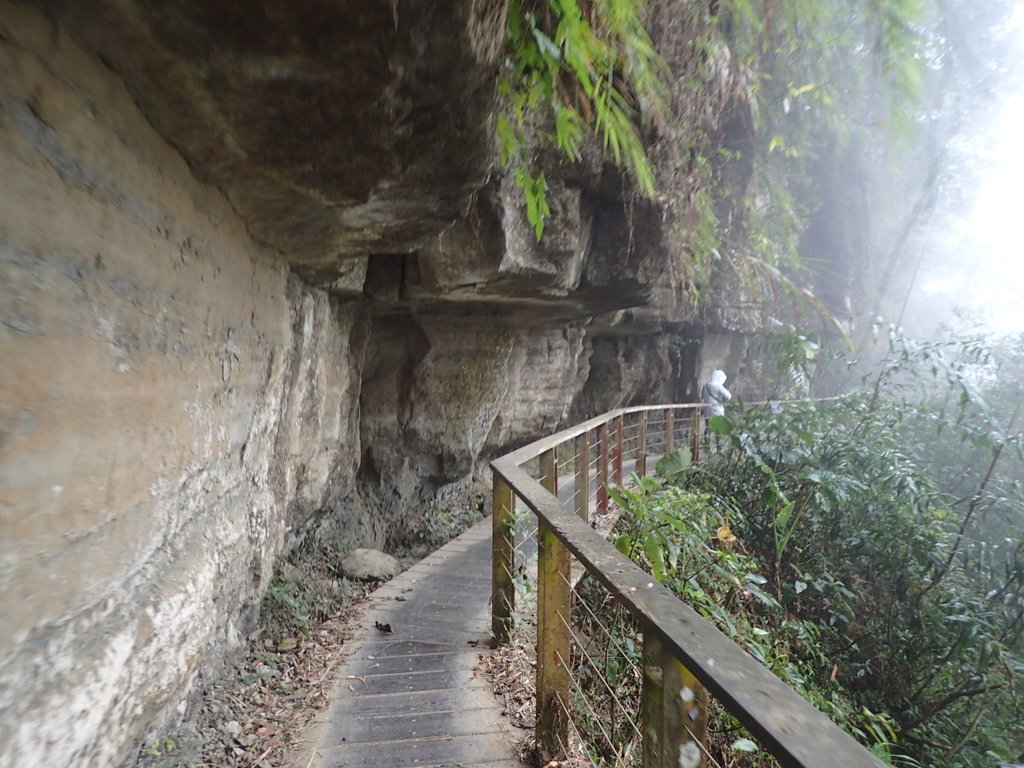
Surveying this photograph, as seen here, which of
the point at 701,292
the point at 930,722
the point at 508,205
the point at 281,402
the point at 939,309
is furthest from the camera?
the point at 939,309

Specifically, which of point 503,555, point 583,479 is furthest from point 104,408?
point 583,479

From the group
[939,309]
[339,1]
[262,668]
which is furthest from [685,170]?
[939,309]

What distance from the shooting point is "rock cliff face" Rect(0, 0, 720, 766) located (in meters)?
1.37

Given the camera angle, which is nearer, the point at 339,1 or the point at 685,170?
the point at 339,1

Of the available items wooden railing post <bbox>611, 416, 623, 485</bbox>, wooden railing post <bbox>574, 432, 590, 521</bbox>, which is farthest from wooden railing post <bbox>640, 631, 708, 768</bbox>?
wooden railing post <bbox>611, 416, 623, 485</bbox>

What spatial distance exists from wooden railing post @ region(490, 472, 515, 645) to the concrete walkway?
252mm

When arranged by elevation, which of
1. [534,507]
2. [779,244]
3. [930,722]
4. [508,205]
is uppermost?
[779,244]

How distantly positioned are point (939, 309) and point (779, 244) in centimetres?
3298

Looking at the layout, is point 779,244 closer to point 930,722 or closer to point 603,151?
point 603,151

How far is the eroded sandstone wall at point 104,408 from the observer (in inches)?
52.1

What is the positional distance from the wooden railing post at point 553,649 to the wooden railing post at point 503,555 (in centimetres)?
89

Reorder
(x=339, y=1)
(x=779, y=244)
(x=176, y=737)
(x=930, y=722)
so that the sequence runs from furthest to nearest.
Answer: (x=779, y=244) < (x=930, y=722) < (x=176, y=737) < (x=339, y=1)

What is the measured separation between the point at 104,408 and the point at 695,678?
1749mm

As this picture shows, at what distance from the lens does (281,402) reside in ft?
12.2
